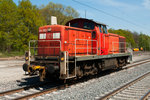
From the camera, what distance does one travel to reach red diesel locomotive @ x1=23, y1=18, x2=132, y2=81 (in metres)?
6.56

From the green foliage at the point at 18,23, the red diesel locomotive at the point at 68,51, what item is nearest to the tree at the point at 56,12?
the green foliage at the point at 18,23

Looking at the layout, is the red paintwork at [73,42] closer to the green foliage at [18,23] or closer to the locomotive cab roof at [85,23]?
the locomotive cab roof at [85,23]

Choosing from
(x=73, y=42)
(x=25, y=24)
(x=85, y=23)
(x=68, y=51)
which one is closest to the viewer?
(x=68, y=51)

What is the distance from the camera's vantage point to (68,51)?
7395mm

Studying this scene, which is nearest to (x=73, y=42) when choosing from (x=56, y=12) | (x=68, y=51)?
(x=68, y=51)

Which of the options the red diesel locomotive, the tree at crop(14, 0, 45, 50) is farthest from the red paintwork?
the tree at crop(14, 0, 45, 50)

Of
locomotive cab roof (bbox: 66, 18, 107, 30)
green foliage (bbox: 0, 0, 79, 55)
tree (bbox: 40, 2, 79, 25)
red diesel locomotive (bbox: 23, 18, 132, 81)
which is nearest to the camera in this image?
red diesel locomotive (bbox: 23, 18, 132, 81)

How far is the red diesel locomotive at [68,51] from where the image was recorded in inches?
258

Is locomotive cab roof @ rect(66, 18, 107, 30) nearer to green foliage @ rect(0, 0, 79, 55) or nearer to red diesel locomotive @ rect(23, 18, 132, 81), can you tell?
red diesel locomotive @ rect(23, 18, 132, 81)

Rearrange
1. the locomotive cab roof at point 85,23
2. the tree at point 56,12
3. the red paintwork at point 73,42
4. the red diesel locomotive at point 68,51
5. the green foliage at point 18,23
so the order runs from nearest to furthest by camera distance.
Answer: the red diesel locomotive at point 68,51, the red paintwork at point 73,42, the locomotive cab roof at point 85,23, the green foliage at point 18,23, the tree at point 56,12

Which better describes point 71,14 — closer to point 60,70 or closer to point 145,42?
point 60,70

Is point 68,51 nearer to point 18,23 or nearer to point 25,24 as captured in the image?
point 25,24

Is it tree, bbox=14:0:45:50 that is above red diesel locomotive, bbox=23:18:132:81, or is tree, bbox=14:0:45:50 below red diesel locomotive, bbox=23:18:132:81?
above

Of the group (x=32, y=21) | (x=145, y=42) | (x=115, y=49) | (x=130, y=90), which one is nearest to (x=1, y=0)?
(x=32, y=21)
